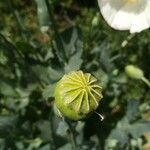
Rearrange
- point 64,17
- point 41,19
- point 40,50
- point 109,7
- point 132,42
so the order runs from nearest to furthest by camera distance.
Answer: point 109,7 < point 41,19 < point 40,50 < point 132,42 < point 64,17

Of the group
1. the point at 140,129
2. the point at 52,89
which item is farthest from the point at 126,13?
the point at 140,129

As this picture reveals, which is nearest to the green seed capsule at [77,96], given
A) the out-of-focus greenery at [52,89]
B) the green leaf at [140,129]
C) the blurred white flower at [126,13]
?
the blurred white flower at [126,13]

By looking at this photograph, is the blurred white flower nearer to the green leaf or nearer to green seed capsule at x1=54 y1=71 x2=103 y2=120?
green seed capsule at x1=54 y1=71 x2=103 y2=120

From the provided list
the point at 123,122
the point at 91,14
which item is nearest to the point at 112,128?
the point at 123,122

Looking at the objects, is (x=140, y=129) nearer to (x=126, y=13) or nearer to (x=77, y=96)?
(x=126, y=13)

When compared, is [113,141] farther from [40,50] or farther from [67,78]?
[67,78]

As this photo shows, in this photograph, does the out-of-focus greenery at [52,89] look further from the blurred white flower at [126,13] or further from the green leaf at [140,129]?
the blurred white flower at [126,13]

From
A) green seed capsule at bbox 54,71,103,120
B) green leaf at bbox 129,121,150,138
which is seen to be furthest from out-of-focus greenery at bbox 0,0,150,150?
green seed capsule at bbox 54,71,103,120
